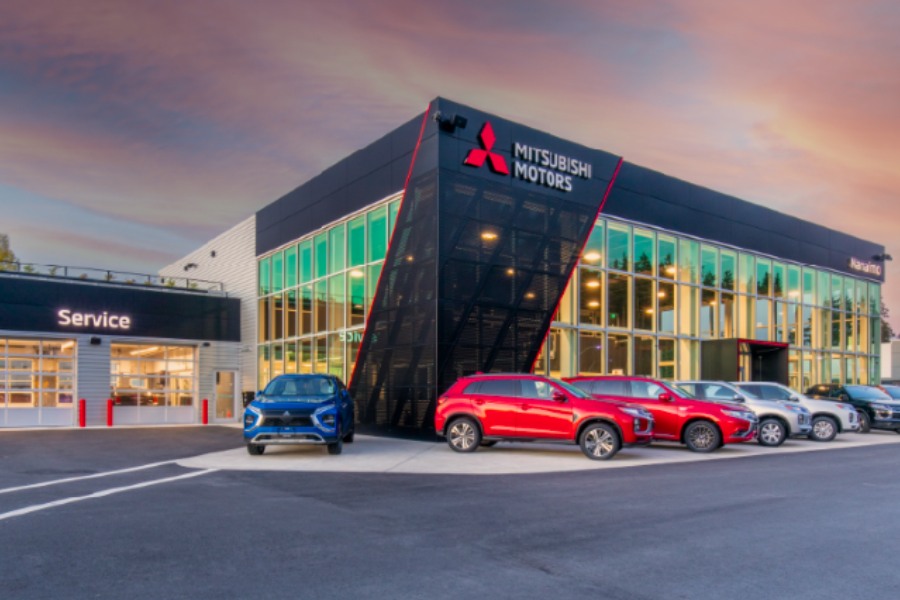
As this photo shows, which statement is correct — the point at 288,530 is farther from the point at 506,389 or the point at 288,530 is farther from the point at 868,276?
the point at 868,276

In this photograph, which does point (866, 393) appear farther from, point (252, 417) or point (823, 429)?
point (252, 417)

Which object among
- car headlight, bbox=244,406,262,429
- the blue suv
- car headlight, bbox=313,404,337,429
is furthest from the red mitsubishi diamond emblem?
car headlight, bbox=244,406,262,429

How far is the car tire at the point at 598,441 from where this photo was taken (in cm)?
1528

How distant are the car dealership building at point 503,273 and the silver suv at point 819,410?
4.98 metres

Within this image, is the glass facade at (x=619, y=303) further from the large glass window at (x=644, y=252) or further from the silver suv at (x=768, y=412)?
the silver suv at (x=768, y=412)

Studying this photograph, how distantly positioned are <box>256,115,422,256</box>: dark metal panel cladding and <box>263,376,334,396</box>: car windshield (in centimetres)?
695

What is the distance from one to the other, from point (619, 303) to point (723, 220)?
23.0 ft

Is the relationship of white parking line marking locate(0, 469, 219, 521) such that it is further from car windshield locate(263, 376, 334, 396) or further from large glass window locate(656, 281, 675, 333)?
large glass window locate(656, 281, 675, 333)

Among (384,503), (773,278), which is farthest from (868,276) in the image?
(384,503)

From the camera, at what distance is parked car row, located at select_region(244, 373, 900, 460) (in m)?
15.3

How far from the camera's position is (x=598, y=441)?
50.4ft

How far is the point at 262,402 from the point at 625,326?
1335 centimetres

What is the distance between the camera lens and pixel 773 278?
3111cm

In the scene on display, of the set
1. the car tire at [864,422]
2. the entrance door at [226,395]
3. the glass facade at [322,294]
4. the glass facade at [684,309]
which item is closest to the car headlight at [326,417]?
the glass facade at [322,294]
